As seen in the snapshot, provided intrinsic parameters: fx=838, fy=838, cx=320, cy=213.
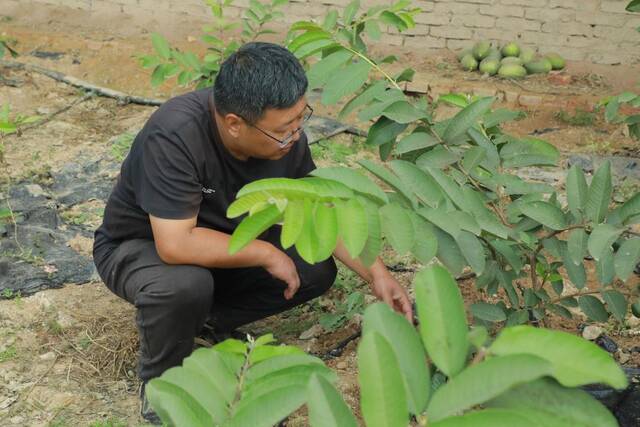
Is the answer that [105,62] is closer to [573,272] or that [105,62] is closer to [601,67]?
[601,67]

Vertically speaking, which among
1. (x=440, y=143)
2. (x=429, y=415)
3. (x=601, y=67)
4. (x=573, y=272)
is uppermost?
(x=429, y=415)

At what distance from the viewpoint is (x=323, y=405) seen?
39.9 inches

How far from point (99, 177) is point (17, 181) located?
0.41m

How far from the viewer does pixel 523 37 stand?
21.1 ft

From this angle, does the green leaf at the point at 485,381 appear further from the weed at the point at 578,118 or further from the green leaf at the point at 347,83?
the weed at the point at 578,118

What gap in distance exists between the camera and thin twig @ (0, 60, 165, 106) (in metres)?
5.55

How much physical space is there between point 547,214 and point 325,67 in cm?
76

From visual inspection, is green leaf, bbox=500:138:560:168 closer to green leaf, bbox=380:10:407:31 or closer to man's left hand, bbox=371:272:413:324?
man's left hand, bbox=371:272:413:324

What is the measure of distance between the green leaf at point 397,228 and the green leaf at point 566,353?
19.7 inches

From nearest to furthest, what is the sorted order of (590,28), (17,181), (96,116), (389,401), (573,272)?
1. (389,401)
2. (573,272)
3. (17,181)
4. (96,116)
5. (590,28)

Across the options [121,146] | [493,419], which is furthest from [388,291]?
[121,146]

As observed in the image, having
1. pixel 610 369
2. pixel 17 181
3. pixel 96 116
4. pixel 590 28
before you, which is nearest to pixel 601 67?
pixel 590 28

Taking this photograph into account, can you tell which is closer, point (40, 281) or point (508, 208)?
point (508, 208)

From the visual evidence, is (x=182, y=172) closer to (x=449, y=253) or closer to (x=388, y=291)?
(x=388, y=291)
